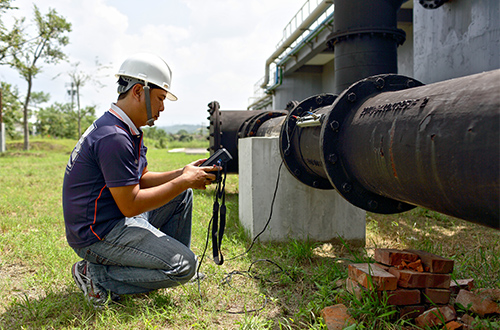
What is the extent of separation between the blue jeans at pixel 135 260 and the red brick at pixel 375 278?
99 cm

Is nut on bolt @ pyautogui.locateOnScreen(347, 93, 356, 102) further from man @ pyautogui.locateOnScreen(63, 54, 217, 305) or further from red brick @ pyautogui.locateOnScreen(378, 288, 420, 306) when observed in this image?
red brick @ pyautogui.locateOnScreen(378, 288, 420, 306)

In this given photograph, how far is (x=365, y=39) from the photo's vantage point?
153 inches

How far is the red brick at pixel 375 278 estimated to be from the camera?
2.12 metres

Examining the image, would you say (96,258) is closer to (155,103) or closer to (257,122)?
(155,103)

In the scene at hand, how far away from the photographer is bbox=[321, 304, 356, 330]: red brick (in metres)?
2.01

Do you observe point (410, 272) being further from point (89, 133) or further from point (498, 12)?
point (498, 12)

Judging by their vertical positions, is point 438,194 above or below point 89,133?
below

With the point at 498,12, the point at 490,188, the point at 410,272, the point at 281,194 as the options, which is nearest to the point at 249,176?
the point at 281,194

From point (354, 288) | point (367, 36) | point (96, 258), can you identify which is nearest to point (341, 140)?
point (354, 288)

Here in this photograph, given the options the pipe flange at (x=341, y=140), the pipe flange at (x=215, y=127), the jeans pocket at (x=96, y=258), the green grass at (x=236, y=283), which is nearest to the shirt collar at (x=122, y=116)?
the jeans pocket at (x=96, y=258)

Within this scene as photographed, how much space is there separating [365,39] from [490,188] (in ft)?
9.61

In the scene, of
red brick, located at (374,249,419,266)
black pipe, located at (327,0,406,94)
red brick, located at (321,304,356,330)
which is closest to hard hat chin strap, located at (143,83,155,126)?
red brick, located at (321,304,356,330)

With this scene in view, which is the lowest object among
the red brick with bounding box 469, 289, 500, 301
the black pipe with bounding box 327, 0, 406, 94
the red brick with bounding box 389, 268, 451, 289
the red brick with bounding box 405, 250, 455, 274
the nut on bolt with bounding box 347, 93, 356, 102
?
the red brick with bounding box 469, 289, 500, 301

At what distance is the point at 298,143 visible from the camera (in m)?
3.23
